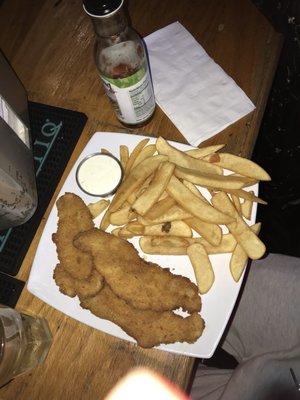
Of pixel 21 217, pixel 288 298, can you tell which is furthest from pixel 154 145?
pixel 288 298

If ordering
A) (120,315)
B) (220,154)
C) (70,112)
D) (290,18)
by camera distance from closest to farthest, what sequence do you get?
1. (120,315)
2. (220,154)
3. (70,112)
4. (290,18)

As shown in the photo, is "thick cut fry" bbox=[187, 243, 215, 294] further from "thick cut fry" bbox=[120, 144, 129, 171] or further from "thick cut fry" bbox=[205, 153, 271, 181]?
"thick cut fry" bbox=[120, 144, 129, 171]

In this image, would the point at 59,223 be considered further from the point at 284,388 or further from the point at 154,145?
the point at 284,388

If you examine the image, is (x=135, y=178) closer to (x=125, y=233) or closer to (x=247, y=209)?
(x=125, y=233)

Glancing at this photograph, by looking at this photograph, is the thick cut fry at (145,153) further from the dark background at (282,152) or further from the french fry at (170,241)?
the dark background at (282,152)

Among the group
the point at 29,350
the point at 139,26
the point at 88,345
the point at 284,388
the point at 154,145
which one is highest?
the point at 139,26
